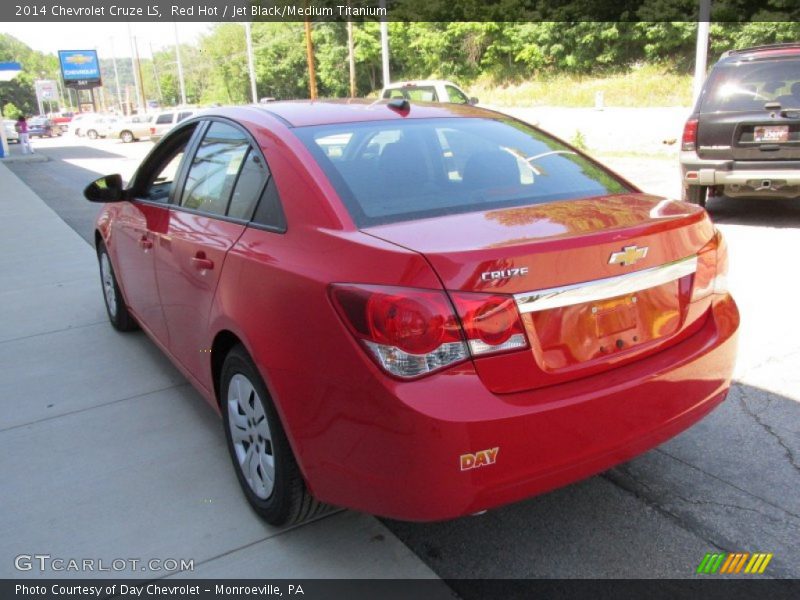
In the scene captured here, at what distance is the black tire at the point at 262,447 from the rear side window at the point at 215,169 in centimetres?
77

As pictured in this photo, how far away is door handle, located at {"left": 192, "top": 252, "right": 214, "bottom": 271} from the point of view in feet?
9.56

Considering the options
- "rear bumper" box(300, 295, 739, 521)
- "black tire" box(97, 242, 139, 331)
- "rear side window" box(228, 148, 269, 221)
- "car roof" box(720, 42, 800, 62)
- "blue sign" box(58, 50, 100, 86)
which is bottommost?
"black tire" box(97, 242, 139, 331)

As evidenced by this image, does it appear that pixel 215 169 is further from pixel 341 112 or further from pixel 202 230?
pixel 341 112

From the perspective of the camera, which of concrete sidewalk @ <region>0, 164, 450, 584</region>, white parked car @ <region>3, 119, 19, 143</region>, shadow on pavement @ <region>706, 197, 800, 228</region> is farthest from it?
white parked car @ <region>3, 119, 19, 143</region>

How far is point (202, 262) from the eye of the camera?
2.99 metres

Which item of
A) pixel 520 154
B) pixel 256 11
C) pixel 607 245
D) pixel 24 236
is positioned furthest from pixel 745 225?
pixel 256 11

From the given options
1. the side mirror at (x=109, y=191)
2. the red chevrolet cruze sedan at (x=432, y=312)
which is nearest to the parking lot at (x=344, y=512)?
the red chevrolet cruze sedan at (x=432, y=312)

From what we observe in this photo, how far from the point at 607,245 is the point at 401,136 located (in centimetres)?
121

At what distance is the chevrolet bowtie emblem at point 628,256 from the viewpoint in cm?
A: 220

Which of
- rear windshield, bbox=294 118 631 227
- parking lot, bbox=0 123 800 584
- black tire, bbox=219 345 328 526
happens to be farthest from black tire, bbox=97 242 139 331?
rear windshield, bbox=294 118 631 227

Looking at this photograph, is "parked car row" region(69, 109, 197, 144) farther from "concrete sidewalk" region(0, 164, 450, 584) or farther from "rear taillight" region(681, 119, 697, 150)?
"concrete sidewalk" region(0, 164, 450, 584)

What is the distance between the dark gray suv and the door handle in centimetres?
601

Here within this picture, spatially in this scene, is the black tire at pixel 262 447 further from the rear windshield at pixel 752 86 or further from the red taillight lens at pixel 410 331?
the rear windshield at pixel 752 86

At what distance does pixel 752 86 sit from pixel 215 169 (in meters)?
6.14
